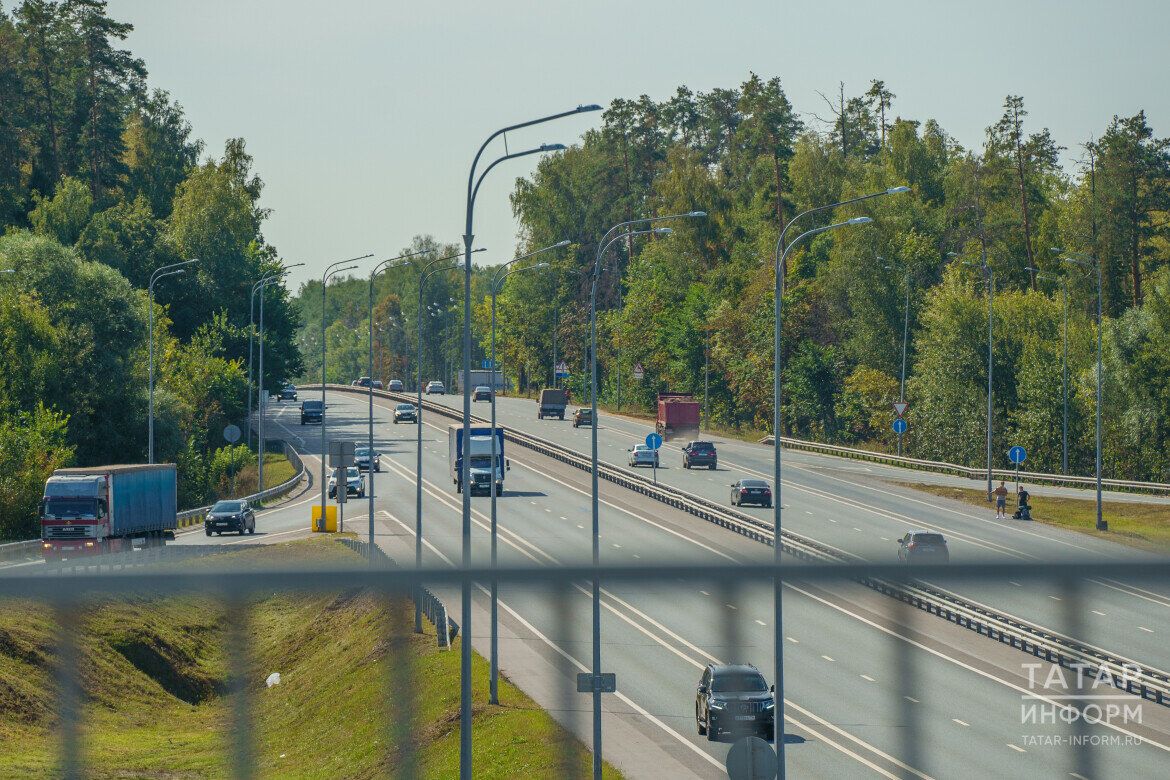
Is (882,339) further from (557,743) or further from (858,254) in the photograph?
(557,743)

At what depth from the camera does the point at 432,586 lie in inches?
174

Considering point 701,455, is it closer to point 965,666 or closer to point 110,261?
point 110,261

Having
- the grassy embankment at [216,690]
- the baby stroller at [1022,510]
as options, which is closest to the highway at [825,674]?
the grassy embankment at [216,690]

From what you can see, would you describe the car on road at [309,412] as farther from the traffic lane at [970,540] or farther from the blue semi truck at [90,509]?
the blue semi truck at [90,509]

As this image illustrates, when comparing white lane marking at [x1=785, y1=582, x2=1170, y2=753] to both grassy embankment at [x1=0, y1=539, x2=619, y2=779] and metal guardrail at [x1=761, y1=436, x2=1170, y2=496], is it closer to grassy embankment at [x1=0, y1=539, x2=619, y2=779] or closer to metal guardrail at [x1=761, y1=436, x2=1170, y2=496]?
grassy embankment at [x1=0, y1=539, x2=619, y2=779]

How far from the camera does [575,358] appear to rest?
13650cm

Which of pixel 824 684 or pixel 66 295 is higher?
Result: pixel 66 295

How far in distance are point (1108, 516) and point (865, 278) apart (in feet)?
141

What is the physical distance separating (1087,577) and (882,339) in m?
95.4

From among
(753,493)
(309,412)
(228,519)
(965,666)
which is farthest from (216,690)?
(309,412)

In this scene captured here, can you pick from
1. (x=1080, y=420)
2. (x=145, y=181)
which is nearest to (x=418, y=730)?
(x=1080, y=420)

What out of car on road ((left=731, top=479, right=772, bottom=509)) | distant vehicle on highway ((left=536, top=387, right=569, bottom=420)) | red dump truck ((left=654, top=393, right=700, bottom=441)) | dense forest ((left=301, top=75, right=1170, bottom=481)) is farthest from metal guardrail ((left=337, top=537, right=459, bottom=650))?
distant vehicle on highway ((left=536, top=387, right=569, bottom=420))

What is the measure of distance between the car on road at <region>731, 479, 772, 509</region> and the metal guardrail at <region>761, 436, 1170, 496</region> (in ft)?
14.8

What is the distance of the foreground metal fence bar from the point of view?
4.29m
